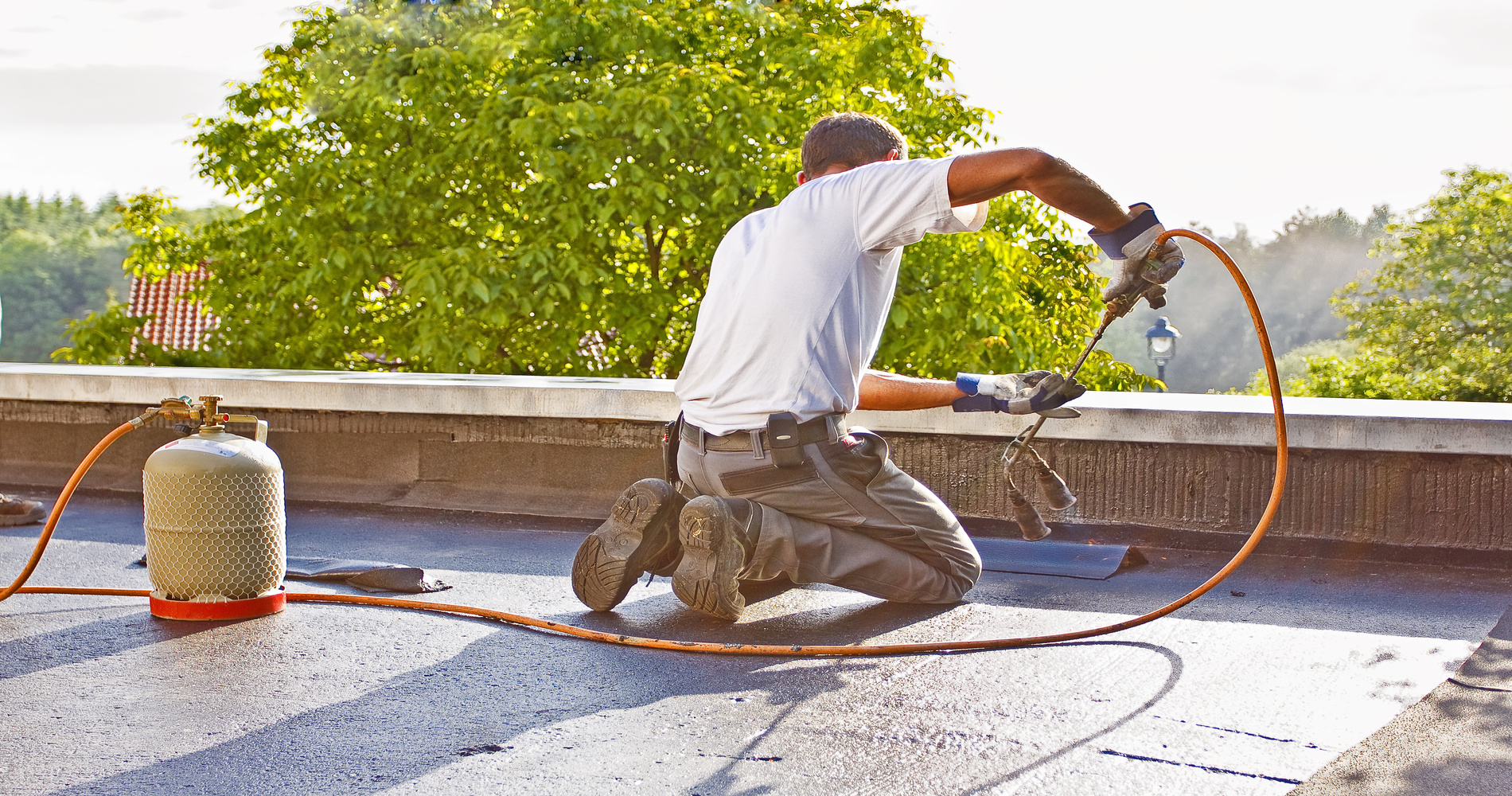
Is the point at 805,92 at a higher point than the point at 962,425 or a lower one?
higher

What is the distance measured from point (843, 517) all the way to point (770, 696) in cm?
90

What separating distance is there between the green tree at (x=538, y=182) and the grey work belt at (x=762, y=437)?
6447mm

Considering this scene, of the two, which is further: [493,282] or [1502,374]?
[1502,374]

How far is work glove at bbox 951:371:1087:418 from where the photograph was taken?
3867 millimetres

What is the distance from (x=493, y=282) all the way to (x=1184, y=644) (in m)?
7.73

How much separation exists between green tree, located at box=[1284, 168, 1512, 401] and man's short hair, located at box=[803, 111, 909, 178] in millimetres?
28460

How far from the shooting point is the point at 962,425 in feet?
17.9

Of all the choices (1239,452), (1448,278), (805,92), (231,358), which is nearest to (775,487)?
(1239,452)

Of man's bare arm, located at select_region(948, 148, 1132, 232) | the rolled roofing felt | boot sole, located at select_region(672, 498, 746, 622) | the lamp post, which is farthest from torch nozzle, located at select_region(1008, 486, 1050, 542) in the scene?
the lamp post

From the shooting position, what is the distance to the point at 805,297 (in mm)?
3711

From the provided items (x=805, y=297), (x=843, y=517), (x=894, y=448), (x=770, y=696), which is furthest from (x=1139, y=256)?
(x=894, y=448)

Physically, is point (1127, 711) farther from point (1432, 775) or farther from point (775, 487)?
point (775, 487)

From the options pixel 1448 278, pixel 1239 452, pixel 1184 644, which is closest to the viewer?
pixel 1184 644

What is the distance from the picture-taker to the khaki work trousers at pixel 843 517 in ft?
12.6
